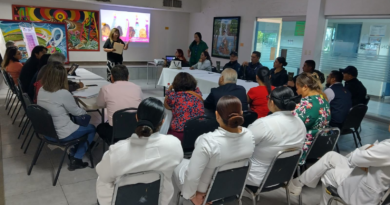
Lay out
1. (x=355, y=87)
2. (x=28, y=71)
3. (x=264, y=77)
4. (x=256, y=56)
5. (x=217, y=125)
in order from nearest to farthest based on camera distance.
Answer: (x=217, y=125) < (x=264, y=77) < (x=28, y=71) < (x=355, y=87) < (x=256, y=56)

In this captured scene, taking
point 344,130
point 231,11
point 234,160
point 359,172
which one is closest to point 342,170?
point 359,172

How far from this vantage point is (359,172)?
1.82 metres

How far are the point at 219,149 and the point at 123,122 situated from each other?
47.8 inches

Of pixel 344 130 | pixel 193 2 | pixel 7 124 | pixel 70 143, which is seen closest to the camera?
pixel 70 143

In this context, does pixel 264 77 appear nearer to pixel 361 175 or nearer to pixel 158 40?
pixel 361 175

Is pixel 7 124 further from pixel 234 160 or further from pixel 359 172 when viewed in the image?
pixel 359 172

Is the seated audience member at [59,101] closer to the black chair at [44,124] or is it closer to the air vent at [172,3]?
the black chair at [44,124]

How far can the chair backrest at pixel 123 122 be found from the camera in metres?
2.47

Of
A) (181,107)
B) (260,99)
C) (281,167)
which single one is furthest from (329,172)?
(181,107)

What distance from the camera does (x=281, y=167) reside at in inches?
76.2

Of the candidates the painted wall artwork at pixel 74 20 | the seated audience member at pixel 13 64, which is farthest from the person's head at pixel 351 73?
the painted wall artwork at pixel 74 20

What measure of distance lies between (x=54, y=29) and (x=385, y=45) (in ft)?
24.7

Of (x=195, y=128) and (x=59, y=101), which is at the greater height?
(x=59, y=101)

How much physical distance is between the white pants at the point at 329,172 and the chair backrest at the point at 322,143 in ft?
0.58
